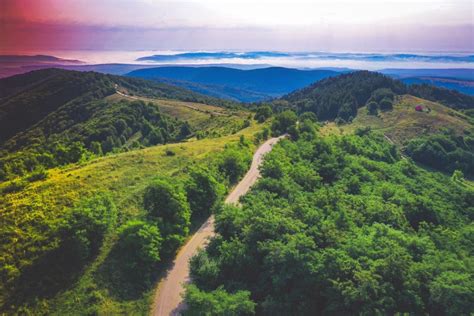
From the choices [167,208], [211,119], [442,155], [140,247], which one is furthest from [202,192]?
[442,155]

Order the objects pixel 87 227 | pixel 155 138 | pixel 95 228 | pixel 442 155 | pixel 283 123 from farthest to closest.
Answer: pixel 155 138 < pixel 442 155 < pixel 283 123 < pixel 95 228 < pixel 87 227

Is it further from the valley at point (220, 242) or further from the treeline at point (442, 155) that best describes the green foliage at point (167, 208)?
the treeline at point (442, 155)

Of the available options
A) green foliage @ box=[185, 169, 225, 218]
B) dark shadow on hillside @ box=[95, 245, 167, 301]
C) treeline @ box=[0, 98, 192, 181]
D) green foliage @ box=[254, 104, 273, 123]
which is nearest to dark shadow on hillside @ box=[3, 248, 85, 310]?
dark shadow on hillside @ box=[95, 245, 167, 301]

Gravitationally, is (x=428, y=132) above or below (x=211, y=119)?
below

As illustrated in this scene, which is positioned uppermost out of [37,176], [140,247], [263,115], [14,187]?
[263,115]

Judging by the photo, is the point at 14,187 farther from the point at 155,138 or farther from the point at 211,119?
the point at 211,119

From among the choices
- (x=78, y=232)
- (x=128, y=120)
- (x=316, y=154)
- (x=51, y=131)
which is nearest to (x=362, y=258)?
(x=78, y=232)

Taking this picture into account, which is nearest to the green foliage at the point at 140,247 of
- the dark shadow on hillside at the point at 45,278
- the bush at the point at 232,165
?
the dark shadow on hillside at the point at 45,278
